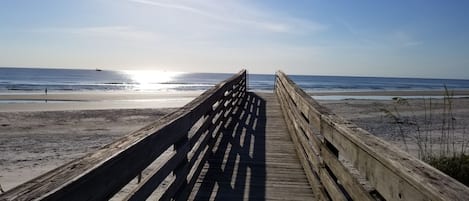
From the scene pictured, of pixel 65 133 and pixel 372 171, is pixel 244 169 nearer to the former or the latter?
pixel 372 171

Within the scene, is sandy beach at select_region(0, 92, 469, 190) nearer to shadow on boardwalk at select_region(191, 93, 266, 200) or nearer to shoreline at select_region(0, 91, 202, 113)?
shadow on boardwalk at select_region(191, 93, 266, 200)

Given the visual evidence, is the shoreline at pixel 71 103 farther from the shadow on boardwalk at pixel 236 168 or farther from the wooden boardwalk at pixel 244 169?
the wooden boardwalk at pixel 244 169

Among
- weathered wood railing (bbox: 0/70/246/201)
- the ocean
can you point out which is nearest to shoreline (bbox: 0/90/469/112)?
the ocean

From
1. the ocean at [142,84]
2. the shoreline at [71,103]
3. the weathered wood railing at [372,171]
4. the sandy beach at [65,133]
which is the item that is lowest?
the sandy beach at [65,133]

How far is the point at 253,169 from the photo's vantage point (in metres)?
5.25

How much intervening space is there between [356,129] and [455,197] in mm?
1390

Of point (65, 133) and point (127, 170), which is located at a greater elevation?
point (127, 170)

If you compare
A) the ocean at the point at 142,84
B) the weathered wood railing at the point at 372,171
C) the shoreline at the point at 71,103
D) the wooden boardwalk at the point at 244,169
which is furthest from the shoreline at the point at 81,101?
the weathered wood railing at the point at 372,171

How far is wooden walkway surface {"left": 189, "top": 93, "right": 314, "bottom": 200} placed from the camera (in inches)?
167

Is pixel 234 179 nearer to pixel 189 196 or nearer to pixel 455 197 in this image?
pixel 189 196

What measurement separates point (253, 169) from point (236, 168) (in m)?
0.22

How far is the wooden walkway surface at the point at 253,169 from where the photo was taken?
4246 mm

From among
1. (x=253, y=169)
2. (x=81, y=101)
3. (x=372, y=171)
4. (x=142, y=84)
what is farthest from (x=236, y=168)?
(x=142, y=84)

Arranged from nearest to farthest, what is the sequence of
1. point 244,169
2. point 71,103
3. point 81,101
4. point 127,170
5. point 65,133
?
point 127,170
point 244,169
point 65,133
point 71,103
point 81,101
